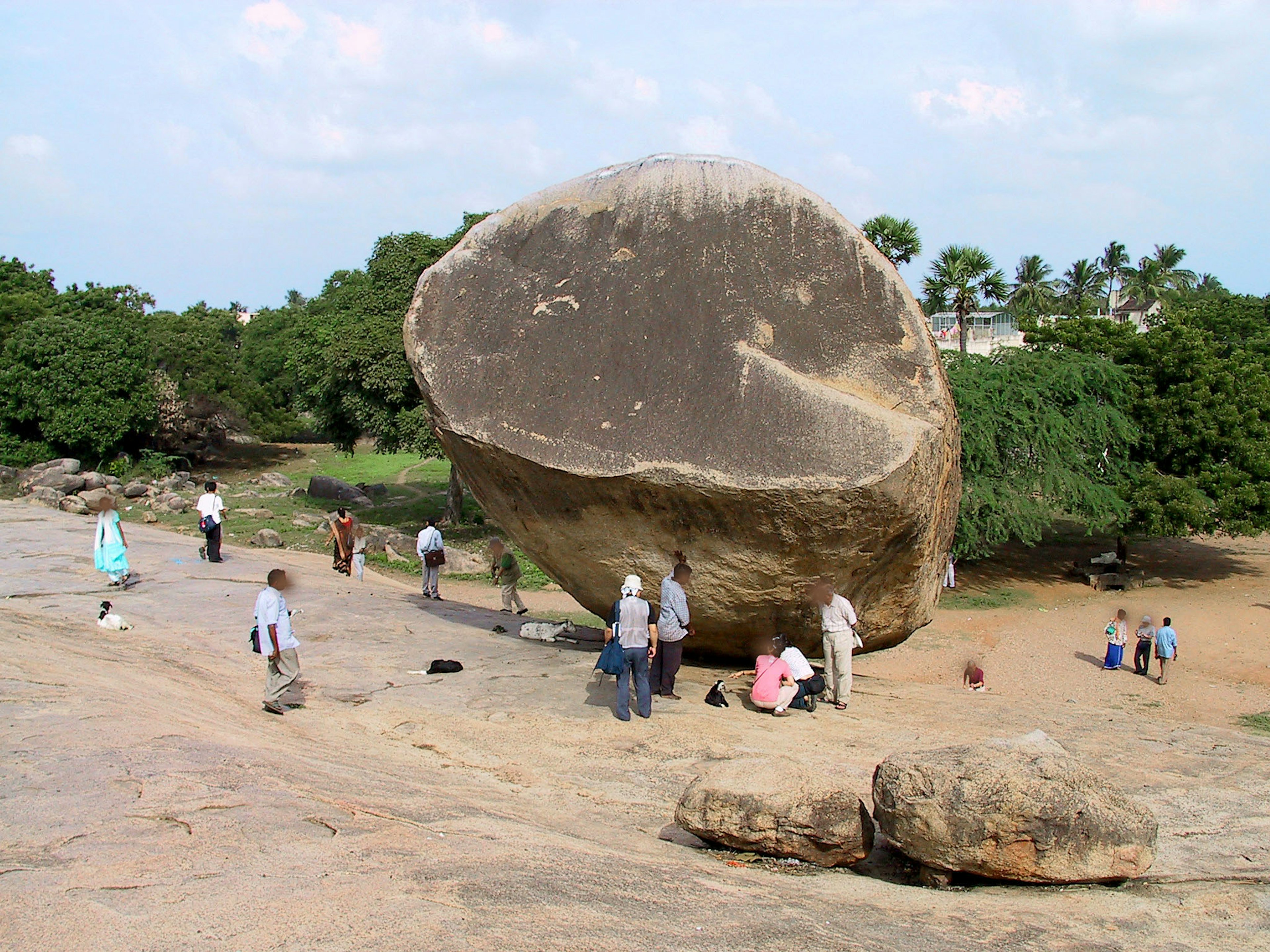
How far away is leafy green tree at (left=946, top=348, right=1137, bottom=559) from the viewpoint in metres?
20.2

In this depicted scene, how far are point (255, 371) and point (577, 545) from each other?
1908 inches

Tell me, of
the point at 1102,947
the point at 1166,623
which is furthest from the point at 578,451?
the point at 1166,623

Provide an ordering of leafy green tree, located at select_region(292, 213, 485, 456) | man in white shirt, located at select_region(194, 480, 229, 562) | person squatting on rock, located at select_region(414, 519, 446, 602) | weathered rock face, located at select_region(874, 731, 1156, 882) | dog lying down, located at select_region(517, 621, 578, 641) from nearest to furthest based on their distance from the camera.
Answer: weathered rock face, located at select_region(874, 731, 1156, 882), dog lying down, located at select_region(517, 621, 578, 641), man in white shirt, located at select_region(194, 480, 229, 562), person squatting on rock, located at select_region(414, 519, 446, 602), leafy green tree, located at select_region(292, 213, 485, 456)

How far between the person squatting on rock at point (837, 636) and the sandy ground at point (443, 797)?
0.24 meters

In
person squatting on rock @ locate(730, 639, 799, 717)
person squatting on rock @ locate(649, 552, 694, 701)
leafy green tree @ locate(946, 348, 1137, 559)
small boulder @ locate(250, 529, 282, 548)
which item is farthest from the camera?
small boulder @ locate(250, 529, 282, 548)

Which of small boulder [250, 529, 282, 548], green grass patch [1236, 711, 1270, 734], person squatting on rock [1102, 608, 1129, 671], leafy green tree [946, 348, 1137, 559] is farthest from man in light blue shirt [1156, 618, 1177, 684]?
small boulder [250, 529, 282, 548]

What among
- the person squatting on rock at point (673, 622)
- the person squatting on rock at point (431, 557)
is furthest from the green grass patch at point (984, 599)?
the person squatting on rock at point (673, 622)

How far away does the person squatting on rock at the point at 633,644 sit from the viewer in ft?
25.8

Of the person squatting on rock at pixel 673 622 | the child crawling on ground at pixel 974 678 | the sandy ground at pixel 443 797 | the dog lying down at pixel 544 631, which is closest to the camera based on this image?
the sandy ground at pixel 443 797

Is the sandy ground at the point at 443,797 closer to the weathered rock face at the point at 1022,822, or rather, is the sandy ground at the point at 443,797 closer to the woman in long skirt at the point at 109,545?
the weathered rock face at the point at 1022,822

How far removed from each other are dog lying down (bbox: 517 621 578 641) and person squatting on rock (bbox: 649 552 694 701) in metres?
2.57

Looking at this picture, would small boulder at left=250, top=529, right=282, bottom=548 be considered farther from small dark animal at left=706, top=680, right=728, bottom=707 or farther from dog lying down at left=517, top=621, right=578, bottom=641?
small dark animal at left=706, top=680, right=728, bottom=707

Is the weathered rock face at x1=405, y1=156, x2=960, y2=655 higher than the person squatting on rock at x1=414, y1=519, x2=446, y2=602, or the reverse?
the weathered rock face at x1=405, y1=156, x2=960, y2=655

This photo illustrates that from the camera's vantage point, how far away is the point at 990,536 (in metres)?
20.3
